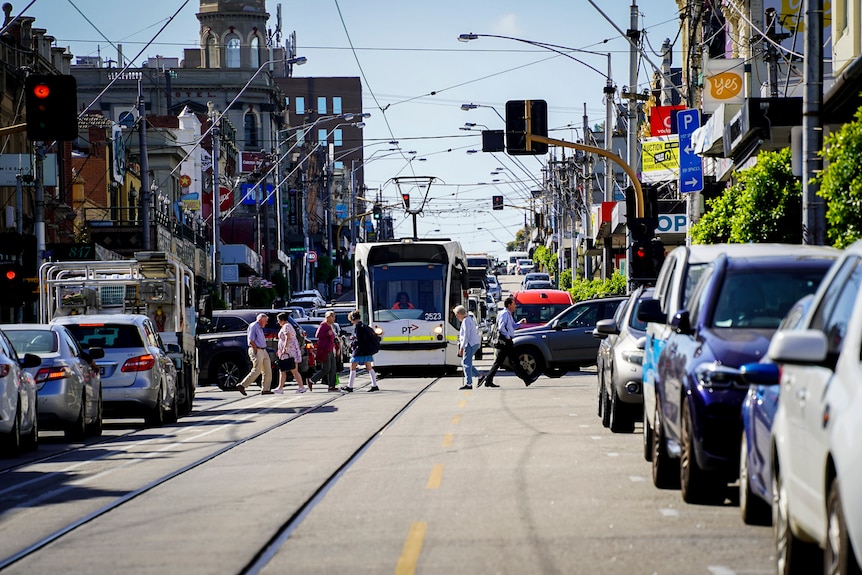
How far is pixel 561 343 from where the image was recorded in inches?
1378

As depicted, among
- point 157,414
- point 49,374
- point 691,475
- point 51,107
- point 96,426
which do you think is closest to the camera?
point 691,475

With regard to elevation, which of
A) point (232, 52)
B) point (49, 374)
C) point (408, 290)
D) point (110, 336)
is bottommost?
point (49, 374)

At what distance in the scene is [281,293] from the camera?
92.1m

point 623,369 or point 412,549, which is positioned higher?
point 623,369

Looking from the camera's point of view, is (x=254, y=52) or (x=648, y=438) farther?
(x=254, y=52)

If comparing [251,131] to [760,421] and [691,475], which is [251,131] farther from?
[760,421]

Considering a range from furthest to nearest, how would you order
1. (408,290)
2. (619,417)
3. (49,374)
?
(408,290) → (49,374) → (619,417)

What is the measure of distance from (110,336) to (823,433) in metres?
18.2

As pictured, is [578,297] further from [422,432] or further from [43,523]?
[43,523]

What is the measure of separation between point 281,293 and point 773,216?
68308 mm

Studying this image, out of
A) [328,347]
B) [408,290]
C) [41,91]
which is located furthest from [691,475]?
[408,290]

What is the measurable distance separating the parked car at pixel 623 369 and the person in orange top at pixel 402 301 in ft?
59.9

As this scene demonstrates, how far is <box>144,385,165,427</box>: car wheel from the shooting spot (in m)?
23.7

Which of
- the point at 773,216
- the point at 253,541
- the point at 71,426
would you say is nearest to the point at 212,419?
the point at 71,426
